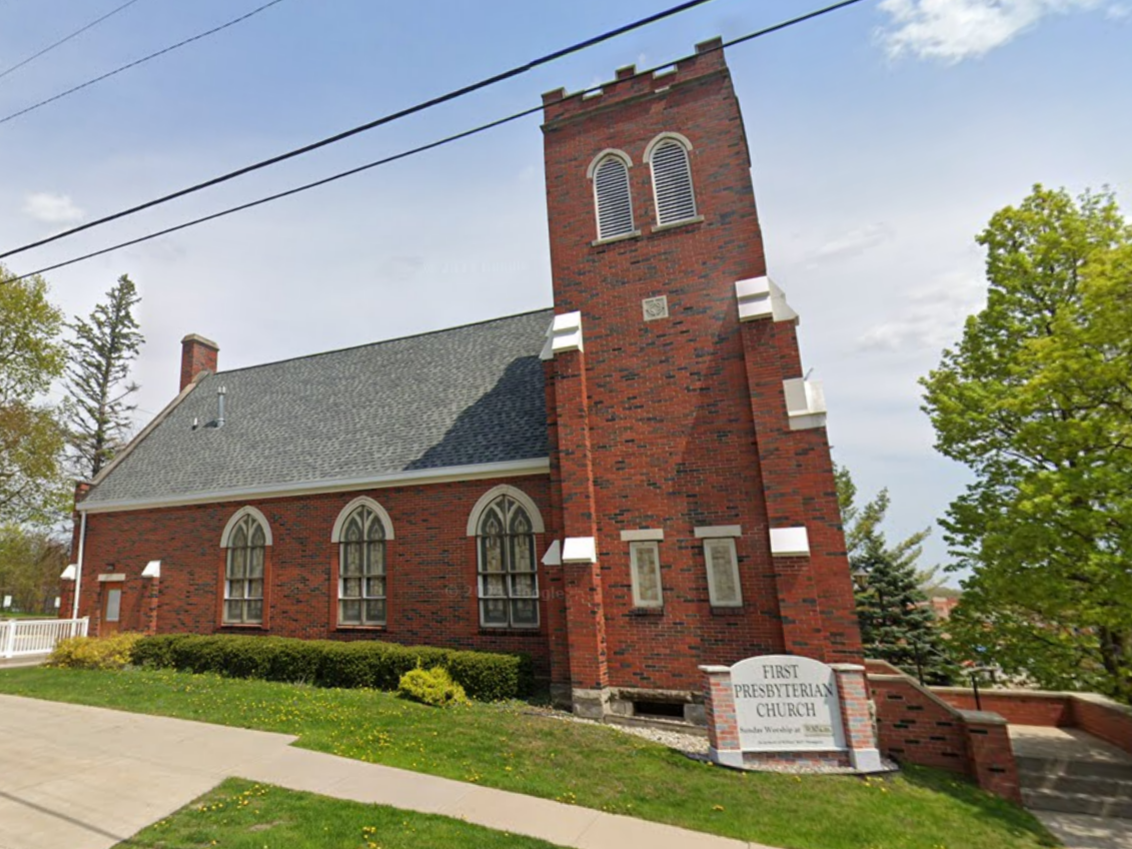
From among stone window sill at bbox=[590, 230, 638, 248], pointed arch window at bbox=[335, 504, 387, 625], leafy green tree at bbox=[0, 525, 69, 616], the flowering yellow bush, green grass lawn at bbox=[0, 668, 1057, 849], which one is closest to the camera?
green grass lawn at bbox=[0, 668, 1057, 849]

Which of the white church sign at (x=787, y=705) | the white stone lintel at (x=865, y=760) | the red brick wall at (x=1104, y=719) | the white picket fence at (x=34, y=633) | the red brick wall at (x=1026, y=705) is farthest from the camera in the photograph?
the white picket fence at (x=34, y=633)

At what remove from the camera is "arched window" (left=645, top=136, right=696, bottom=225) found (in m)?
12.1

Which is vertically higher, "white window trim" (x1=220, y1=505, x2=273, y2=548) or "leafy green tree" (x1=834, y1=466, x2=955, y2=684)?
"white window trim" (x1=220, y1=505, x2=273, y2=548)

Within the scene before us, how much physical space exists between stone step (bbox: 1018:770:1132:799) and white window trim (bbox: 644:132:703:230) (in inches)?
470

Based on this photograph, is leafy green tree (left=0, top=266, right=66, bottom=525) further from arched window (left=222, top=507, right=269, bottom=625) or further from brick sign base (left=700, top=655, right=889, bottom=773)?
brick sign base (left=700, top=655, right=889, bottom=773)

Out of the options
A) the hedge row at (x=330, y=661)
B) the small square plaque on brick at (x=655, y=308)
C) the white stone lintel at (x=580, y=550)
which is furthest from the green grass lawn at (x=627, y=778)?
the small square plaque on brick at (x=655, y=308)

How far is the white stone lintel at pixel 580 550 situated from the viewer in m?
10.8

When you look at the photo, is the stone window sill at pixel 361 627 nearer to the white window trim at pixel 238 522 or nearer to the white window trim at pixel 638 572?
the white window trim at pixel 238 522

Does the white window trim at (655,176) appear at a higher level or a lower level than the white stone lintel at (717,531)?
higher

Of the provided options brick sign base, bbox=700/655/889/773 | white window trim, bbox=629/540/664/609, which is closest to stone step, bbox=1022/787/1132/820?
brick sign base, bbox=700/655/889/773

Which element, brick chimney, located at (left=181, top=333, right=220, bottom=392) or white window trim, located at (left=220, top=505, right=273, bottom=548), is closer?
white window trim, located at (left=220, top=505, right=273, bottom=548)

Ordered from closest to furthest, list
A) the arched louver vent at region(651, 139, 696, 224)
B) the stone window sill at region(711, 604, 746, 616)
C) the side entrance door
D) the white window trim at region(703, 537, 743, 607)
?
the stone window sill at region(711, 604, 746, 616), the white window trim at region(703, 537, 743, 607), the arched louver vent at region(651, 139, 696, 224), the side entrance door

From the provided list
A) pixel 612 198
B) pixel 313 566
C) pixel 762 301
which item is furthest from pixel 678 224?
pixel 313 566

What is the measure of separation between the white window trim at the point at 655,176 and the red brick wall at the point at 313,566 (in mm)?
6218
